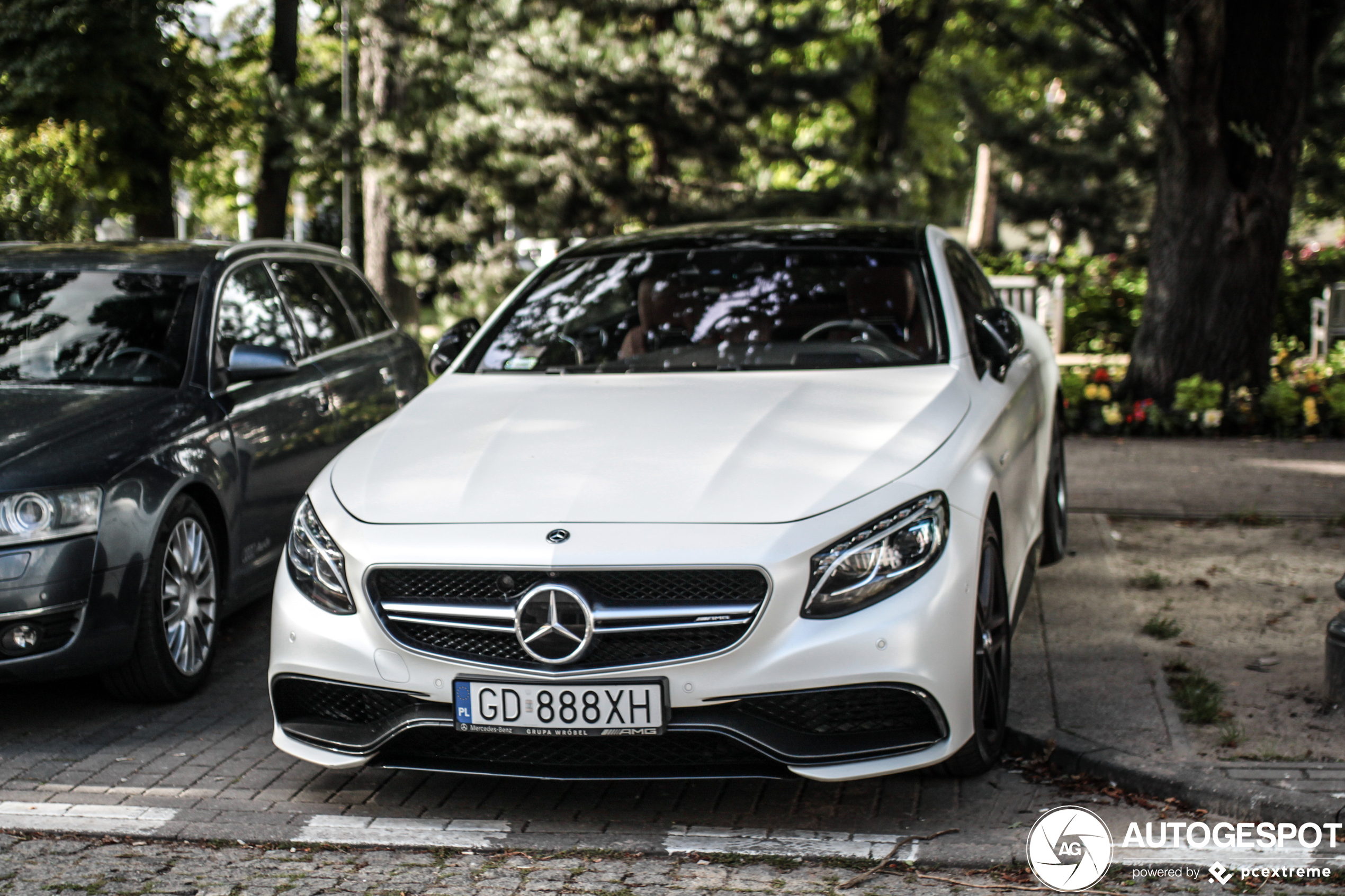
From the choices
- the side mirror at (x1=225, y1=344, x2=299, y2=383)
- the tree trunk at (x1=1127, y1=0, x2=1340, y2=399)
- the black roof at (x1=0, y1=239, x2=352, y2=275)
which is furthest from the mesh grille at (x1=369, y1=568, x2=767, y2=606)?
the tree trunk at (x1=1127, y1=0, x2=1340, y2=399)

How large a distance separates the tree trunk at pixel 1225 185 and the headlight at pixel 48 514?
7.88m

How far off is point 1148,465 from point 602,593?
261 inches

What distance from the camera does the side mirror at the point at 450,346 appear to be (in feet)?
18.8

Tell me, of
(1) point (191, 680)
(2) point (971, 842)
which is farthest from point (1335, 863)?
(1) point (191, 680)

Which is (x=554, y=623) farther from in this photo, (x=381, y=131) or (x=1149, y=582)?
(x=381, y=131)

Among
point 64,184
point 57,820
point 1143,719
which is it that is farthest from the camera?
point 64,184

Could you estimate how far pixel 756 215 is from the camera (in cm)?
1616

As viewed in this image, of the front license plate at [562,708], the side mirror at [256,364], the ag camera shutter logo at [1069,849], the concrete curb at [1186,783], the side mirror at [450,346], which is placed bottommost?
the ag camera shutter logo at [1069,849]

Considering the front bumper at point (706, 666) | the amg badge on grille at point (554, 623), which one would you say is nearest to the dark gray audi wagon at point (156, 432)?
the front bumper at point (706, 666)

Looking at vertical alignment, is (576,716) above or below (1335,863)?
above

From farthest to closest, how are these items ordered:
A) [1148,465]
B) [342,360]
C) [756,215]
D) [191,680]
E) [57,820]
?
[756,215], [1148,465], [342,360], [191,680], [57,820]

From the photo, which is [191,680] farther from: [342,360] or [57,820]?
[342,360]

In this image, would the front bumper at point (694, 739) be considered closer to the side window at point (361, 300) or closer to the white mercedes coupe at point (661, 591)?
the white mercedes coupe at point (661, 591)

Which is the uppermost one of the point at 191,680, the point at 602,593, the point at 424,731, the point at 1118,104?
the point at 1118,104
